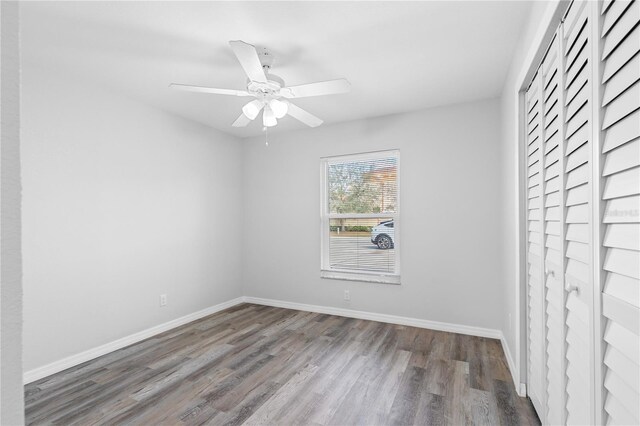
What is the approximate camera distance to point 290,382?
2.36 metres

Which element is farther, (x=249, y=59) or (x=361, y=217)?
(x=361, y=217)

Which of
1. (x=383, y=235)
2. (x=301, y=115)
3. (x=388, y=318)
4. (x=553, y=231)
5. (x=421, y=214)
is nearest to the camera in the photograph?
(x=553, y=231)

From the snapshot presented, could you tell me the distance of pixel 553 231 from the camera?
1526 mm

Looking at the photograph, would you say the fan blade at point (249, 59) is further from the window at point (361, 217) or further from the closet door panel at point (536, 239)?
the window at point (361, 217)

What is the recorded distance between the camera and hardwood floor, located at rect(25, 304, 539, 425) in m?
1.97

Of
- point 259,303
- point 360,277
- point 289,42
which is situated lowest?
point 259,303

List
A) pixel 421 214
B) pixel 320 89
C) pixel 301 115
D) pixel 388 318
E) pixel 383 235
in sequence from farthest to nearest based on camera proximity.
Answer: pixel 383 235 → pixel 388 318 → pixel 421 214 → pixel 301 115 → pixel 320 89

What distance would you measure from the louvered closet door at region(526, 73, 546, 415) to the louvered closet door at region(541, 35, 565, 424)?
56mm

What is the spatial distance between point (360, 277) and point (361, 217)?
733mm

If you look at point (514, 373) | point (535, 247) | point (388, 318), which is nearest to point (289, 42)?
point (535, 247)

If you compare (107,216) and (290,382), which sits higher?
(107,216)

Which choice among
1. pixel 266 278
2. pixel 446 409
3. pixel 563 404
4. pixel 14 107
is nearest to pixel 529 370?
pixel 446 409

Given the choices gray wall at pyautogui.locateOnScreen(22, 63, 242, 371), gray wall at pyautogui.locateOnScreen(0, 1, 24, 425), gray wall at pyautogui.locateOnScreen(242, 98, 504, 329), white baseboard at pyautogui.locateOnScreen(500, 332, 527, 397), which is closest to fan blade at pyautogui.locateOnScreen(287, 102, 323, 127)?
gray wall at pyautogui.locateOnScreen(242, 98, 504, 329)

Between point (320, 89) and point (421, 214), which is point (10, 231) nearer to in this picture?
point (320, 89)
